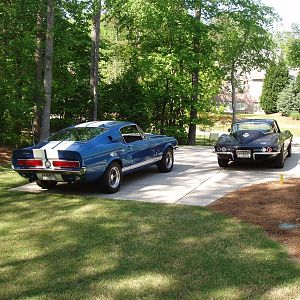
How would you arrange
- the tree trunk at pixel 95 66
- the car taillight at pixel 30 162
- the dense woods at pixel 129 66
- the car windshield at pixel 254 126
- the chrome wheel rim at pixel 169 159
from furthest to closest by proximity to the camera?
the tree trunk at pixel 95 66 < the dense woods at pixel 129 66 < the car windshield at pixel 254 126 < the chrome wheel rim at pixel 169 159 < the car taillight at pixel 30 162

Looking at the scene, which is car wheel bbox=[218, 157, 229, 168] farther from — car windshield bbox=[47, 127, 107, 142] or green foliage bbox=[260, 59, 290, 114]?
green foliage bbox=[260, 59, 290, 114]

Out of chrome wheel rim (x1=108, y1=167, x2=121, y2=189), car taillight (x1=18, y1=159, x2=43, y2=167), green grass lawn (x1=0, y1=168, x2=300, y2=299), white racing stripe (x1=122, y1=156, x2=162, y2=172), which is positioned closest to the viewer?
green grass lawn (x1=0, y1=168, x2=300, y2=299)

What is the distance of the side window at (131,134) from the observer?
9.84 meters

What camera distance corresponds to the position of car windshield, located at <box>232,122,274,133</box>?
41.2 feet

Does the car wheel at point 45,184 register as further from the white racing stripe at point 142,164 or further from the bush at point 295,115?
the bush at point 295,115

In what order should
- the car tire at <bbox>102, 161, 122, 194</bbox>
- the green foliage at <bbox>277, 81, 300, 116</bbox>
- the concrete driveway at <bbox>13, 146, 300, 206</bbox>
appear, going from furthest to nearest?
1. the green foliage at <bbox>277, 81, 300, 116</bbox>
2. the car tire at <bbox>102, 161, 122, 194</bbox>
3. the concrete driveway at <bbox>13, 146, 300, 206</bbox>

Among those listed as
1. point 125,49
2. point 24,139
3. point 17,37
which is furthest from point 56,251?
point 125,49

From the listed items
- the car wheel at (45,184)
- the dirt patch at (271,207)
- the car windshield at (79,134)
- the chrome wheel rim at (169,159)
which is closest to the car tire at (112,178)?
the car windshield at (79,134)

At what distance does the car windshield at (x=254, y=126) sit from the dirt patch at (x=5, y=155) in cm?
706

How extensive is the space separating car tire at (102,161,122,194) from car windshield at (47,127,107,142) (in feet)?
2.48

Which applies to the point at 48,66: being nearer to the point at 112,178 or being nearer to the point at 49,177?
the point at 112,178

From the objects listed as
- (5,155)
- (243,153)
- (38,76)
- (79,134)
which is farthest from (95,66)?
(79,134)

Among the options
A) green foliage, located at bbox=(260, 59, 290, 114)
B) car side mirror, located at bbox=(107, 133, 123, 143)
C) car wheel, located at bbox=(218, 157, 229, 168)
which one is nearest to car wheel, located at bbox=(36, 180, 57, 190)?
car side mirror, located at bbox=(107, 133, 123, 143)

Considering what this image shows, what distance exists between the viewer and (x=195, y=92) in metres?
25.1
